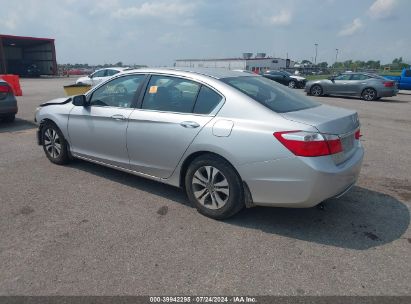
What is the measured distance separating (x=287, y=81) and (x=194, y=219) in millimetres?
23178

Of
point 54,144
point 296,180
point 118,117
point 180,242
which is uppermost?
point 118,117

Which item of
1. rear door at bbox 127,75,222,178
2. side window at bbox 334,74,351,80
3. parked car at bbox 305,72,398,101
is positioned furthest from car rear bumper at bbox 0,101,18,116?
side window at bbox 334,74,351,80

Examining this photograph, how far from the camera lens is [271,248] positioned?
3.24 m

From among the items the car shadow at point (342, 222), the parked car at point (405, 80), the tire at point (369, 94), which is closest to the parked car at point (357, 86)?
the tire at point (369, 94)

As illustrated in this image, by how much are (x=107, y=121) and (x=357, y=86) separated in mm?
15868

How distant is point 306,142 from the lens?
314 centimetres

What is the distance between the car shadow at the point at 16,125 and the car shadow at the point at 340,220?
18.7 feet

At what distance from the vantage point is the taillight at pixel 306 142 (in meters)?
3.15

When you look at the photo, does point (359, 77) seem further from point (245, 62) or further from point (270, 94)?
point (245, 62)

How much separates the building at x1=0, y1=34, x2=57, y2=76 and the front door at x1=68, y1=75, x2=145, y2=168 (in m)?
45.2

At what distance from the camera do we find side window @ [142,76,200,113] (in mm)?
3934

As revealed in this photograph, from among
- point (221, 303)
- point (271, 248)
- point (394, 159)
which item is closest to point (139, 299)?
point (221, 303)

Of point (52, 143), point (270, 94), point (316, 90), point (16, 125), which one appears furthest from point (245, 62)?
point (270, 94)

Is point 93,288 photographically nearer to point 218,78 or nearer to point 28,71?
point 218,78
